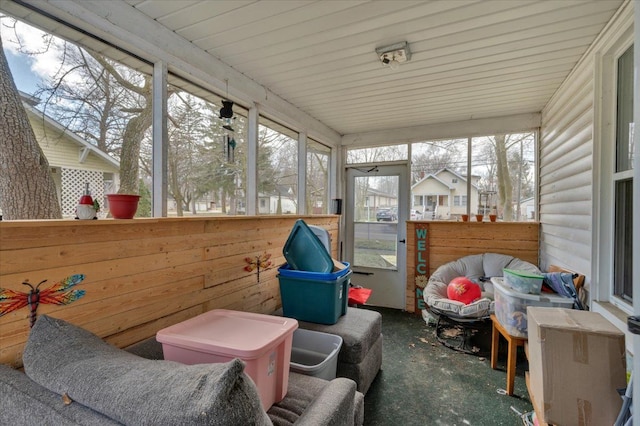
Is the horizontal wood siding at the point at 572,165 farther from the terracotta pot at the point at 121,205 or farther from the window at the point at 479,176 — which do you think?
the terracotta pot at the point at 121,205

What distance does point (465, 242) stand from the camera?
12.0ft

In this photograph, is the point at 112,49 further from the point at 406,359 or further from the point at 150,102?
the point at 406,359

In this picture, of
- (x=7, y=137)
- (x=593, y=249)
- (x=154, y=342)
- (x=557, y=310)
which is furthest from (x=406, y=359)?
(x=7, y=137)

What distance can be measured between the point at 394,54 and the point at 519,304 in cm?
200

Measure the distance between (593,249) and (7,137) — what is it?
130 inches

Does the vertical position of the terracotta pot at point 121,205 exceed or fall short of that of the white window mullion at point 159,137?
it falls short

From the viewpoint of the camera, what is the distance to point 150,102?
1.82 m

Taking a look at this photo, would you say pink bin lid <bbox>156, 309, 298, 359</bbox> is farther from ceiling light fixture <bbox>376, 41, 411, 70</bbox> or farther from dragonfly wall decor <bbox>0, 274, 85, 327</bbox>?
ceiling light fixture <bbox>376, 41, 411, 70</bbox>

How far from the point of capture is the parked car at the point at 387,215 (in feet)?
13.7

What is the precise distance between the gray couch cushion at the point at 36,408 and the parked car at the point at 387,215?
3.79 metres

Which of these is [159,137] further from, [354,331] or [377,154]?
[377,154]

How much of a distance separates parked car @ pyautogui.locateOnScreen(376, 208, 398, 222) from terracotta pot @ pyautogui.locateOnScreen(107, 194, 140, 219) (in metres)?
3.33

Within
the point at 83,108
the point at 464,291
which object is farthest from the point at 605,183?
the point at 83,108

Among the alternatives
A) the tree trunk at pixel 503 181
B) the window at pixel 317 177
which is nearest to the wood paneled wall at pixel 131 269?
the window at pixel 317 177
